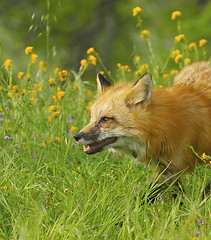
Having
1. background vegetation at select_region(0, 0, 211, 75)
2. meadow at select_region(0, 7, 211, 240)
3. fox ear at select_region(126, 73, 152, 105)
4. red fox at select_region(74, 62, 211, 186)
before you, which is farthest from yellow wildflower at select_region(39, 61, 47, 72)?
background vegetation at select_region(0, 0, 211, 75)

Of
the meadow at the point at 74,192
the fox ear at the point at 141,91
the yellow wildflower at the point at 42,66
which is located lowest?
the meadow at the point at 74,192

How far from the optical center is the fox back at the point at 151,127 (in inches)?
178

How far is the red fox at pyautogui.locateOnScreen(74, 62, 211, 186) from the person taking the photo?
4.53m

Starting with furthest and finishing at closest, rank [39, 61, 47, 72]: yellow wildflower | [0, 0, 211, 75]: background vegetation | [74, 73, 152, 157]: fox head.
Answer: [0, 0, 211, 75]: background vegetation → [39, 61, 47, 72]: yellow wildflower → [74, 73, 152, 157]: fox head

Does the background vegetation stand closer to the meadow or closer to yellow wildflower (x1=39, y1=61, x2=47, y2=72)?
yellow wildflower (x1=39, y1=61, x2=47, y2=72)

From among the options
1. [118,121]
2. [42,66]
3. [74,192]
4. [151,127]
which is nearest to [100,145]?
[118,121]

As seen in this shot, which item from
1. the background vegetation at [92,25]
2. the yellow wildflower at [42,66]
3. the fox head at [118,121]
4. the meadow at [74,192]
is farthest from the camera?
the background vegetation at [92,25]

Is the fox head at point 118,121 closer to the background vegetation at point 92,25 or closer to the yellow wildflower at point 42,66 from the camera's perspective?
the yellow wildflower at point 42,66

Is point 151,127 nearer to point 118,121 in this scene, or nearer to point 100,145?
point 118,121

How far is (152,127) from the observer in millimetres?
4520

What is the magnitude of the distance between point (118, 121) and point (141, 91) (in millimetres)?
387

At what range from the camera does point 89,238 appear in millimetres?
3807

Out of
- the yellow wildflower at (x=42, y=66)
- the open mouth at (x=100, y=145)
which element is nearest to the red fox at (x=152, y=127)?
the open mouth at (x=100, y=145)

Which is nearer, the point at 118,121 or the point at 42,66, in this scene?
the point at 118,121
